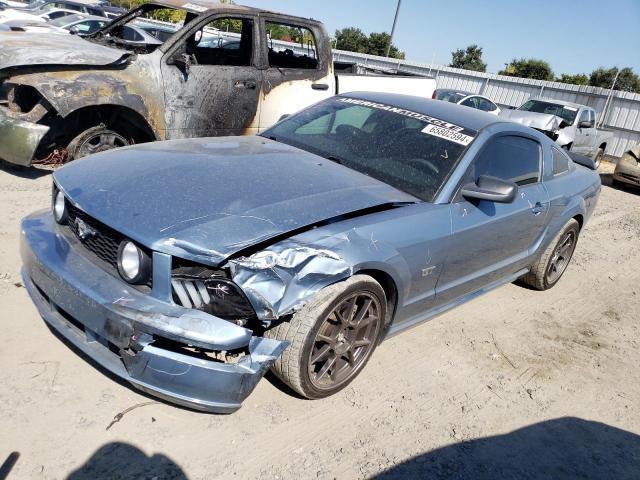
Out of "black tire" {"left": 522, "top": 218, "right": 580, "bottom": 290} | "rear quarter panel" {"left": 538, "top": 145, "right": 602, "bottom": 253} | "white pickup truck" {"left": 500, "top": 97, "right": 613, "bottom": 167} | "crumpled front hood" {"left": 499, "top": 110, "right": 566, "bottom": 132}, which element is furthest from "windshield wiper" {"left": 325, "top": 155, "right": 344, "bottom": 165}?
"white pickup truck" {"left": 500, "top": 97, "right": 613, "bottom": 167}

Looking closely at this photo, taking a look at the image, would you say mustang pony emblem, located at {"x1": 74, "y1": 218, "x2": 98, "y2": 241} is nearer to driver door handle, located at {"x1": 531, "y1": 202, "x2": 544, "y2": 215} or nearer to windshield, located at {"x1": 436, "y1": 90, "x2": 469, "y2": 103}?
driver door handle, located at {"x1": 531, "y1": 202, "x2": 544, "y2": 215}

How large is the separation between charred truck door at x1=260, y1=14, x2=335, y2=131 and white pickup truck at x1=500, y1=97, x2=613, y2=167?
24.7 feet

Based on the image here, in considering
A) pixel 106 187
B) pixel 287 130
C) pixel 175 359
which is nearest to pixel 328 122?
pixel 287 130

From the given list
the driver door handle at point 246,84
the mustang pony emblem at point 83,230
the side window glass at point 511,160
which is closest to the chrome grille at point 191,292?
the mustang pony emblem at point 83,230

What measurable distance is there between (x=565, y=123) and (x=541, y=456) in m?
11.8

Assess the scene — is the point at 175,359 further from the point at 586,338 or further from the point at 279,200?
the point at 586,338

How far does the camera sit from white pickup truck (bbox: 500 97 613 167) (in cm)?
1277

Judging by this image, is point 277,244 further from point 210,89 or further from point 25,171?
point 25,171

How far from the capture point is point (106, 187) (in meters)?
2.80

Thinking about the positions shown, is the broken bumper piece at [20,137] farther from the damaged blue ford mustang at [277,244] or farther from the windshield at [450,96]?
the windshield at [450,96]

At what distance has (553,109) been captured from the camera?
13.7 m

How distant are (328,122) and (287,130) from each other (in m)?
0.33

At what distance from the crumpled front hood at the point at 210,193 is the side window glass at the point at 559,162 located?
76.8 inches

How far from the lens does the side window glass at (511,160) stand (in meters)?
3.66
